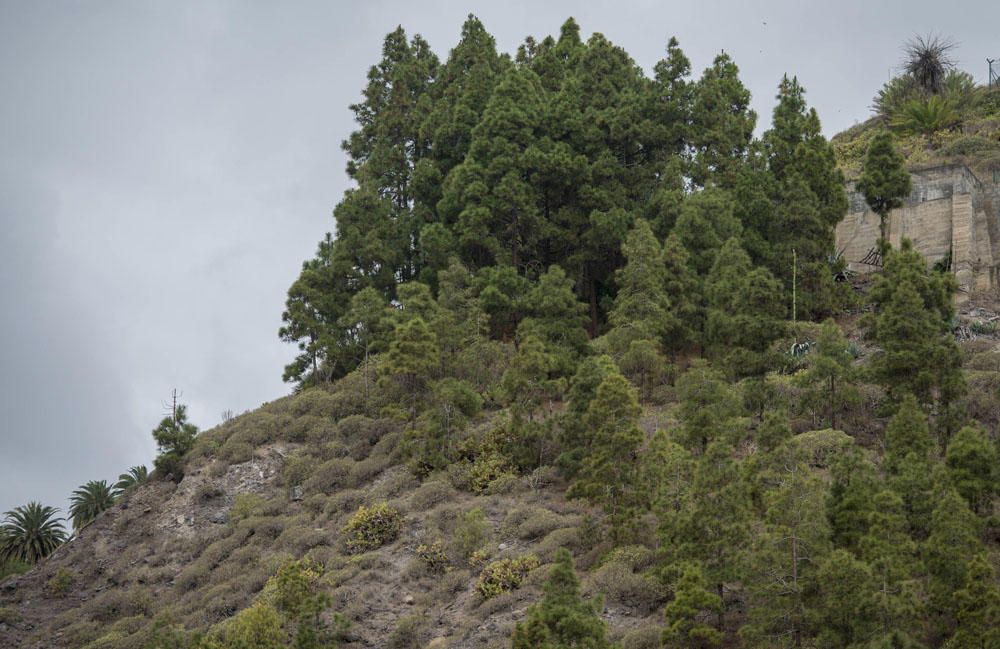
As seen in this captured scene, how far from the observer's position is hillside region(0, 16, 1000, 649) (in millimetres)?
29688

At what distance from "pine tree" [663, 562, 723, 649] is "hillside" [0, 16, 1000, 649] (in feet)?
0.27

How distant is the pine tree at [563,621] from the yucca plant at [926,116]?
1563 inches

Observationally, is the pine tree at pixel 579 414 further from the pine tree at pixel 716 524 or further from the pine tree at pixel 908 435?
the pine tree at pixel 908 435

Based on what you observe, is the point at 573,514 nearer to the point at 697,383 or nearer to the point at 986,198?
the point at 697,383

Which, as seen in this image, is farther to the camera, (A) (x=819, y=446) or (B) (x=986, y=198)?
(B) (x=986, y=198)

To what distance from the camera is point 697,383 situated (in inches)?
1465

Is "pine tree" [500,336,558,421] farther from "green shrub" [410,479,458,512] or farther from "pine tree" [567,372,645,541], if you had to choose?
"pine tree" [567,372,645,541]

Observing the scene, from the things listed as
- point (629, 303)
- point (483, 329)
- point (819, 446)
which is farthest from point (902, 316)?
point (483, 329)

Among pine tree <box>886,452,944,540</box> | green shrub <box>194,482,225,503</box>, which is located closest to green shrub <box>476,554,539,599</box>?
pine tree <box>886,452,944,540</box>

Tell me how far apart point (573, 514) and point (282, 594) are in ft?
28.7

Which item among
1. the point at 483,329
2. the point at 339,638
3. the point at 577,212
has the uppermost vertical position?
the point at 577,212

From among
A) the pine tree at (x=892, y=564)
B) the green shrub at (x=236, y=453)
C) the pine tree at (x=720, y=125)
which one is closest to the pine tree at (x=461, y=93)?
the pine tree at (x=720, y=125)

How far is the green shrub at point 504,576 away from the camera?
34875 millimetres

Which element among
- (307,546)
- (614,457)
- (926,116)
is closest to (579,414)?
(614,457)
